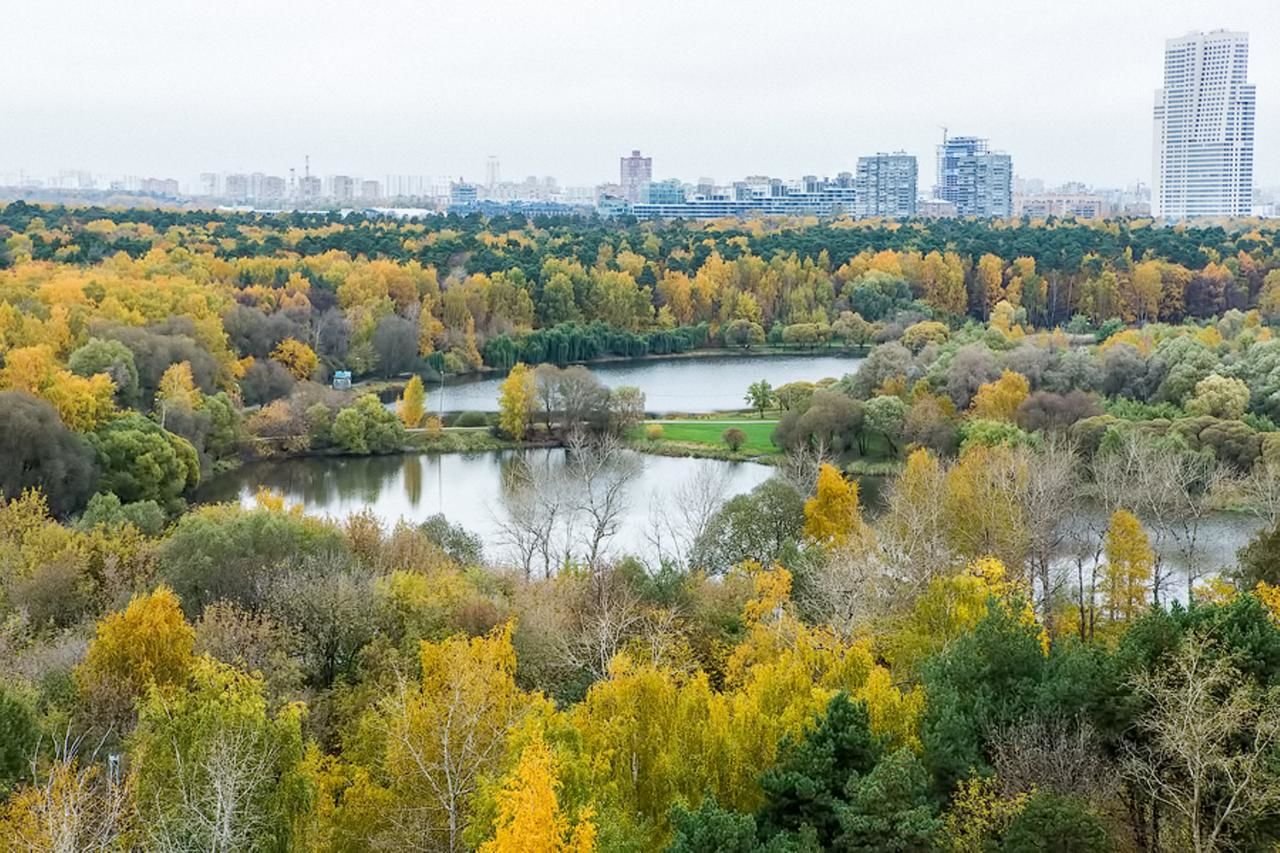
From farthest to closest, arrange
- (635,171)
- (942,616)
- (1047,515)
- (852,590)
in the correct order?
(635,171) < (1047,515) < (852,590) < (942,616)

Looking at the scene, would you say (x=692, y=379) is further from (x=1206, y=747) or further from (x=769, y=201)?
(x=769, y=201)

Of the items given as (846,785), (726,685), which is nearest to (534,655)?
(726,685)

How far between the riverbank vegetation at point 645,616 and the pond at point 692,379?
2.38m

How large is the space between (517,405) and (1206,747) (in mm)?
19778

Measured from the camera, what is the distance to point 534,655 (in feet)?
34.9

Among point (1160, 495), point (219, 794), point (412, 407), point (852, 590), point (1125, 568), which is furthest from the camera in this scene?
point (412, 407)

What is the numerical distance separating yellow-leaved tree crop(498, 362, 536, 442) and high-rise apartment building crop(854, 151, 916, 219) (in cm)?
6662

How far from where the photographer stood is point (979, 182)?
314ft

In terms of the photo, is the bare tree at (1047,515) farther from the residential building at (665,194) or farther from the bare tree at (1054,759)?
the residential building at (665,194)

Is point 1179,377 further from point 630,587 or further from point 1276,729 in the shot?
point 1276,729

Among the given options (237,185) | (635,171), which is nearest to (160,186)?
(237,185)

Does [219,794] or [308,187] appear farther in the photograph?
[308,187]

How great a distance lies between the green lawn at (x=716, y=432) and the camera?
84.1ft

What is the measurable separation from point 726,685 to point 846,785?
298 cm
